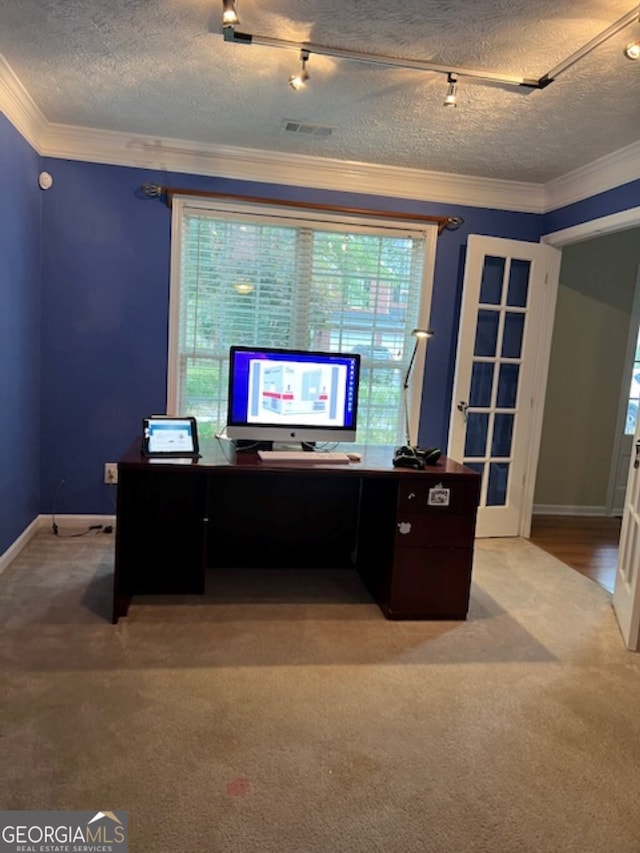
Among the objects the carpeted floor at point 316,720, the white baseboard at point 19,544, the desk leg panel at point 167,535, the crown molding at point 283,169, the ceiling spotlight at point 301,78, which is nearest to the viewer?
the carpeted floor at point 316,720

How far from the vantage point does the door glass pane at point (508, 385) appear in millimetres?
4156

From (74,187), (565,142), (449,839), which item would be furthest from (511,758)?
(74,187)

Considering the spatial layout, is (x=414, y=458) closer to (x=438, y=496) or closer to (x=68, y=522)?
(x=438, y=496)

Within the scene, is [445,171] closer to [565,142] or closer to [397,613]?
[565,142]

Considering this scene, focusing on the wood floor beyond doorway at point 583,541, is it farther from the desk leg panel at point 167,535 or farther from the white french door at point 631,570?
the desk leg panel at point 167,535

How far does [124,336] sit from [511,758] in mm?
3123

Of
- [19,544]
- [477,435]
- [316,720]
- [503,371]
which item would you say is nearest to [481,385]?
[503,371]

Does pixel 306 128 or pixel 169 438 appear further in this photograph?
pixel 306 128

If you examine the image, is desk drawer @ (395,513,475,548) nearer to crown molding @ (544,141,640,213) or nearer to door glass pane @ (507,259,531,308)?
door glass pane @ (507,259,531,308)

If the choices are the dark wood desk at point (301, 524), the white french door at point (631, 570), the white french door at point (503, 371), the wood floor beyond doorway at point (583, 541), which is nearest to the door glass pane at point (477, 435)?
the white french door at point (503, 371)

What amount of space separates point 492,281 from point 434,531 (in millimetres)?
2110

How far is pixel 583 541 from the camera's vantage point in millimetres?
4254

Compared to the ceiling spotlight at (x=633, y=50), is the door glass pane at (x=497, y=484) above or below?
below

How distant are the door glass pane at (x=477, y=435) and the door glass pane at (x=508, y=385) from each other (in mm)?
164
